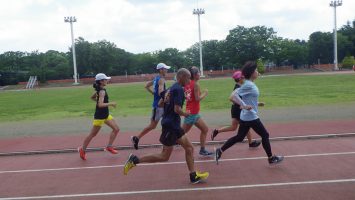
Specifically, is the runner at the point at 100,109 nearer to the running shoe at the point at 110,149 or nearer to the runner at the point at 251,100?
the running shoe at the point at 110,149

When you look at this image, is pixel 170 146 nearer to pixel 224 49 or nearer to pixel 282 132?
pixel 282 132

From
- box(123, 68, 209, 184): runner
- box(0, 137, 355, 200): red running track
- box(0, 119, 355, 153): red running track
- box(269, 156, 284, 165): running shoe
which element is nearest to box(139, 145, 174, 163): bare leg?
box(123, 68, 209, 184): runner

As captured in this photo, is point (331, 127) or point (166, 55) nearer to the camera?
point (331, 127)

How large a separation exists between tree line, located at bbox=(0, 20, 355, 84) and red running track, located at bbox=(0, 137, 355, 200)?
8246cm

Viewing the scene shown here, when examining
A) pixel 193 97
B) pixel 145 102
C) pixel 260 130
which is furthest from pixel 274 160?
pixel 145 102

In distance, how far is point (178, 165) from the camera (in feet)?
26.2

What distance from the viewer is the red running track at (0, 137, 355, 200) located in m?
6.12

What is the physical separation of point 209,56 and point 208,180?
92.8 metres

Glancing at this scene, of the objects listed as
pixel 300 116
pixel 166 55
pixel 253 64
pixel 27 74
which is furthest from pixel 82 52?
pixel 253 64

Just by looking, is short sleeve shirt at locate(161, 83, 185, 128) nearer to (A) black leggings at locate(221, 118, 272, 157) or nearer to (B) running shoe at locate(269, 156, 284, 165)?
(A) black leggings at locate(221, 118, 272, 157)

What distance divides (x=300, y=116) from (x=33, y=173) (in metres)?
9.44

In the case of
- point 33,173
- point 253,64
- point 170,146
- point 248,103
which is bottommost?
point 33,173

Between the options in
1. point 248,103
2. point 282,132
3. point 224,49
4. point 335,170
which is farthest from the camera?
point 224,49

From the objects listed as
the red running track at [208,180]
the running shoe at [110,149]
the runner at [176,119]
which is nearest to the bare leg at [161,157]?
the runner at [176,119]
